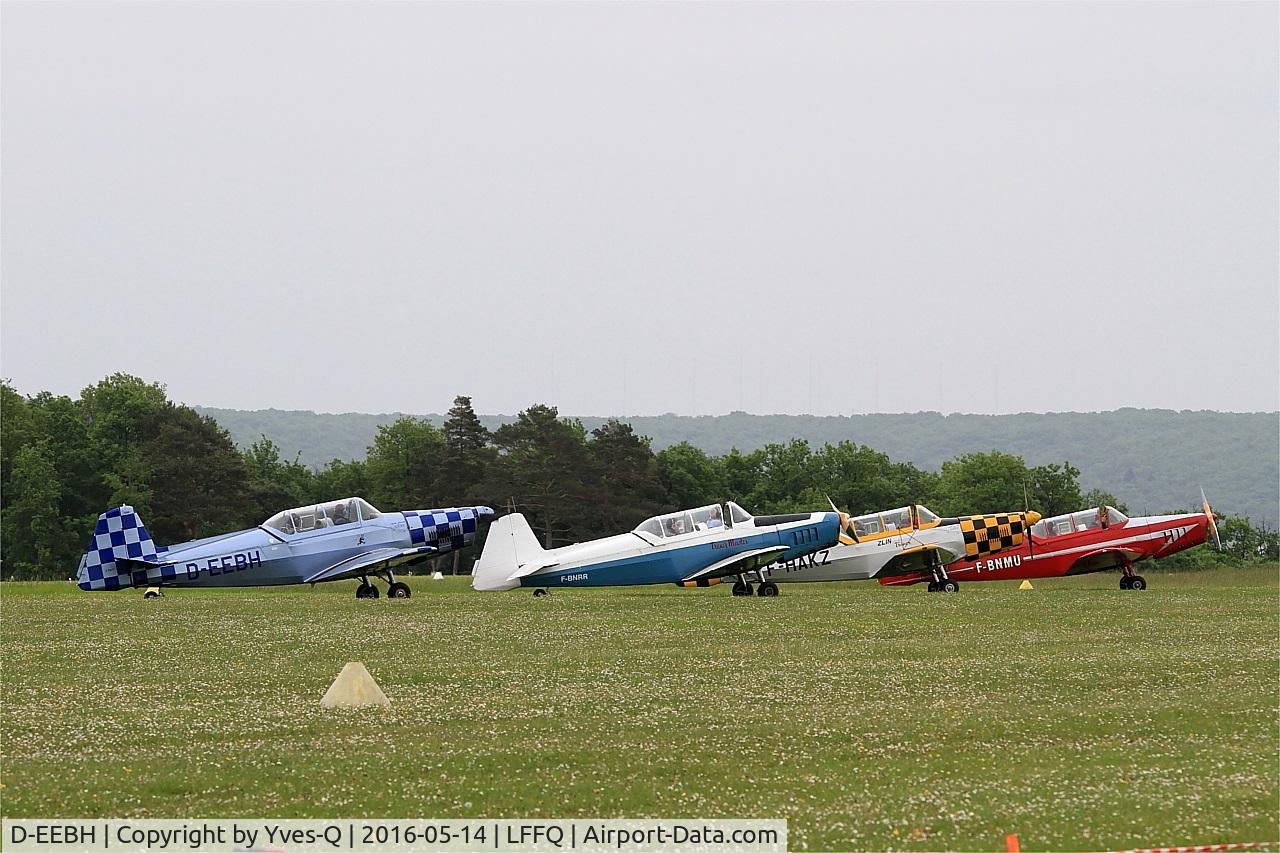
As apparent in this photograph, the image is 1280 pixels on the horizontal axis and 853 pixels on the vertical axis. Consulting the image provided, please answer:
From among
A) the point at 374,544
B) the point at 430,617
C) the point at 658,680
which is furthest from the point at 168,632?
the point at 374,544

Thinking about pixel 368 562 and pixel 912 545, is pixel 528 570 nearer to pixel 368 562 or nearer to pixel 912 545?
pixel 368 562

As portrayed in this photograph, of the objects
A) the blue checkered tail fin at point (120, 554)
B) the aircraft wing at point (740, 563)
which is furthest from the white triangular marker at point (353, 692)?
the blue checkered tail fin at point (120, 554)

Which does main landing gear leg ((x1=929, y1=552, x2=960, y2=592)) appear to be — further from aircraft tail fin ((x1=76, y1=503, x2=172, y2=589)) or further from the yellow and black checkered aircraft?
aircraft tail fin ((x1=76, y1=503, x2=172, y2=589))

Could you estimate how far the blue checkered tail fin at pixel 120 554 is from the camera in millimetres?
28484

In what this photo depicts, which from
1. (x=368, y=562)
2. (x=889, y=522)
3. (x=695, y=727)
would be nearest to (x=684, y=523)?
(x=889, y=522)

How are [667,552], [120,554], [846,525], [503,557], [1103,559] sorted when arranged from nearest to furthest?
1. [503,557]
2. [667,552]
3. [120,554]
4. [846,525]
5. [1103,559]

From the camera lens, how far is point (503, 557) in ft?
85.7

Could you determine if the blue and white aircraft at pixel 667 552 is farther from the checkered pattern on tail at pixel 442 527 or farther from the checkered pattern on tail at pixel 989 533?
the checkered pattern on tail at pixel 442 527

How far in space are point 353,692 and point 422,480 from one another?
238 feet

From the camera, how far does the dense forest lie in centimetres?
7556

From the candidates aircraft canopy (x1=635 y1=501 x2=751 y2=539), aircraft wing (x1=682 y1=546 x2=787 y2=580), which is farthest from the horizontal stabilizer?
aircraft wing (x1=682 y1=546 x2=787 y2=580)

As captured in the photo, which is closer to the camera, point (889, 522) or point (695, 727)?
point (695, 727)

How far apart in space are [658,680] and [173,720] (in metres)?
4.22

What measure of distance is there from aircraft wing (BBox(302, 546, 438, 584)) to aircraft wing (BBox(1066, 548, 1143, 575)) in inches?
523
